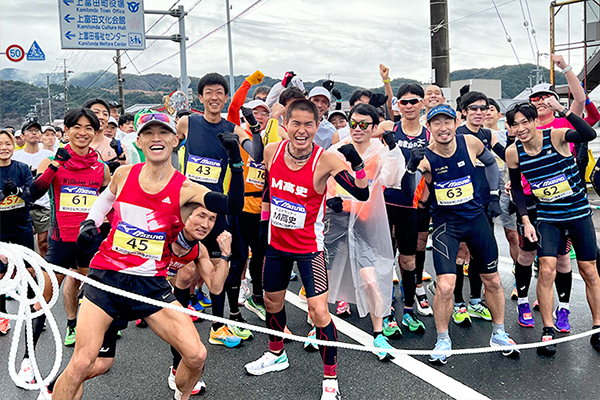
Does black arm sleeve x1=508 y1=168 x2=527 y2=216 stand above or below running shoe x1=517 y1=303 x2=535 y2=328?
above

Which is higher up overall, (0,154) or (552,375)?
(0,154)

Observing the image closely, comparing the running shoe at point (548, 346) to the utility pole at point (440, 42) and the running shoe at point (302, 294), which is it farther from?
the utility pole at point (440, 42)

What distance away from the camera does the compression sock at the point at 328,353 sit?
3285 mm

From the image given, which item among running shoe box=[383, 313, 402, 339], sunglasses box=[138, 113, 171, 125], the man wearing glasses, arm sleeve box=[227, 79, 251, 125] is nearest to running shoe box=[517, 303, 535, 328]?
the man wearing glasses

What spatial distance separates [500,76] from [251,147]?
124314mm

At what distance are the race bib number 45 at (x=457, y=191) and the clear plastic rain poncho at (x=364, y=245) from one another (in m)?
0.50

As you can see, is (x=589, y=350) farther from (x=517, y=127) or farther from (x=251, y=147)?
(x=251, y=147)

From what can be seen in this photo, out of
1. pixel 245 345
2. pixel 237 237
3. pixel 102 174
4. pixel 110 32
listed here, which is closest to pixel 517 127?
pixel 237 237

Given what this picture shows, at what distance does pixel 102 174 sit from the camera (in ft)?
14.0

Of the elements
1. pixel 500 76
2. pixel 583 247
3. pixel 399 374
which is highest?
pixel 500 76

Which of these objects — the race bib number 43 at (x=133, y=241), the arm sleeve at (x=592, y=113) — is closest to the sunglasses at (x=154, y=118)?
the race bib number 43 at (x=133, y=241)

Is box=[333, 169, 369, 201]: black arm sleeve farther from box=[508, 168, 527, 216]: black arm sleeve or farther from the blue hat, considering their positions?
box=[508, 168, 527, 216]: black arm sleeve

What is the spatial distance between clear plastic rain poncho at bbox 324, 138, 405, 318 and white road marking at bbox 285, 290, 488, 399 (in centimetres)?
31

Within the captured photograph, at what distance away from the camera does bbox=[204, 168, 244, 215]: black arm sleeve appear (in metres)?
2.89
